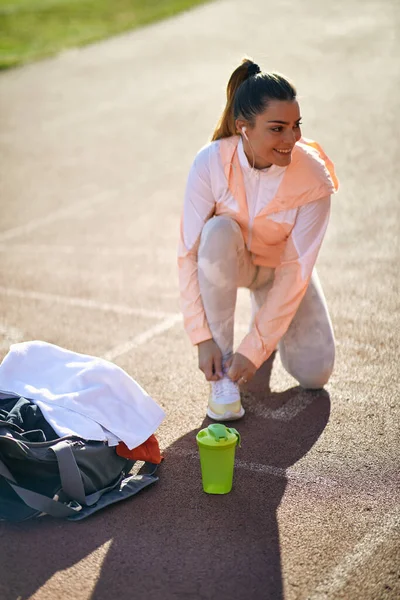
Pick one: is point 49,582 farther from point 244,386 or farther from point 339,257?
point 339,257

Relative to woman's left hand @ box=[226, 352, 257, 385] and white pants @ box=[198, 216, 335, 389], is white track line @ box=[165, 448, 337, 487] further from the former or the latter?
white pants @ box=[198, 216, 335, 389]

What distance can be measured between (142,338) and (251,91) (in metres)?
2.06

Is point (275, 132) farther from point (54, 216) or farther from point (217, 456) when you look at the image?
point (54, 216)

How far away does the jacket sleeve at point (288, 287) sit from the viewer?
14.5ft

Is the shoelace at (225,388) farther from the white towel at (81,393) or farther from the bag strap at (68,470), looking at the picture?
the bag strap at (68,470)

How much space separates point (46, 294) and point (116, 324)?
0.94m

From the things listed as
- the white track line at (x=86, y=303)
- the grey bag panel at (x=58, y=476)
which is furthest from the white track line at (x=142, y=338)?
the grey bag panel at (x=58, y=476)

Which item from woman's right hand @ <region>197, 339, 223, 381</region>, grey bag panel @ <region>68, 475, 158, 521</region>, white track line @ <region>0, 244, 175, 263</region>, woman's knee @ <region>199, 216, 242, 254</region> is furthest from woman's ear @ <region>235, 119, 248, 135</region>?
white track line @ <region>0, 244, 175, 263</region>

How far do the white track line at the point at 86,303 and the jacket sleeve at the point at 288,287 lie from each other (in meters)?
1.75

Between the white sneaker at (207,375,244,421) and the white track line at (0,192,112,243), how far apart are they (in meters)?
4.29

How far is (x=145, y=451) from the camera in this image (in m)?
4.08

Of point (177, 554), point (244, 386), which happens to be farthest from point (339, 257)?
point (177, 554)

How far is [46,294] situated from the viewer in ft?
22.1

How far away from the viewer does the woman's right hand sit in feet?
14.8
